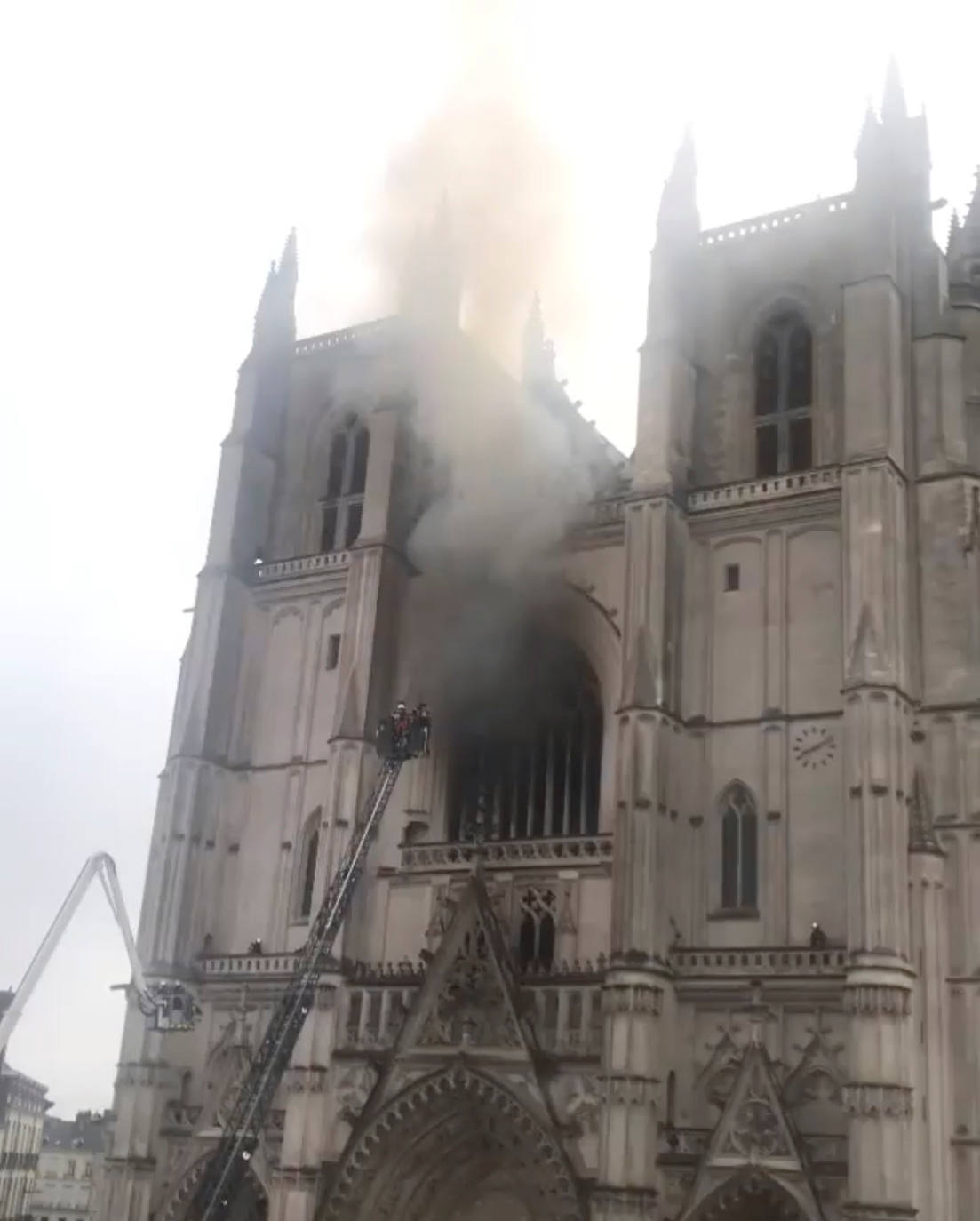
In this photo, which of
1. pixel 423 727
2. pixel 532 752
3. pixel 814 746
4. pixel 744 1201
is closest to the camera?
pixel 744 1201

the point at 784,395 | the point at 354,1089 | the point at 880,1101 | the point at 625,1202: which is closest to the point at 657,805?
the point at 880,1101

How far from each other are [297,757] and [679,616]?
9.95 m

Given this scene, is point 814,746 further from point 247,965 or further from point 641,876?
point 247,965

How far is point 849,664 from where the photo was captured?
91.2ft

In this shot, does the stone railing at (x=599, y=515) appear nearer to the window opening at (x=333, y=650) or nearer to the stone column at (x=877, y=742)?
the stone column at (x=877, y=742)

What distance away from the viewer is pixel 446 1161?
29.5 m

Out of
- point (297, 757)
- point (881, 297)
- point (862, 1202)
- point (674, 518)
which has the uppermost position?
point (881, 297)

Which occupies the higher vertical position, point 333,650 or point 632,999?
point 333,650

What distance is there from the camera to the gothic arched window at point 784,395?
32.5 metres

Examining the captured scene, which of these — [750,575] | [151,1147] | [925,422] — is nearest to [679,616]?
[750,575]

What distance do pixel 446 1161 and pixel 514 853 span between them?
626cm

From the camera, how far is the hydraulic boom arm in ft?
93.5

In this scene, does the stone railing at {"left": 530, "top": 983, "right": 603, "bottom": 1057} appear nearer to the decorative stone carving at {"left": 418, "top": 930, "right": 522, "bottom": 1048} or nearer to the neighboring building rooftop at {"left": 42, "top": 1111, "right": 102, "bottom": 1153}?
the decorative stone carving at {"left": 418, "top": 930, "right": 522, "bottom": 1048}

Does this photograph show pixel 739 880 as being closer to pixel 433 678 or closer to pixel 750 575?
pixel 750 575
